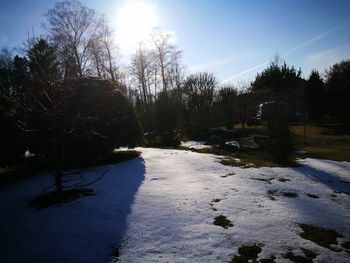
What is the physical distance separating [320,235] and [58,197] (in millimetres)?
7025

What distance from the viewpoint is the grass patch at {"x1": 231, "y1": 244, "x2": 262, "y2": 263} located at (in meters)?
4.95

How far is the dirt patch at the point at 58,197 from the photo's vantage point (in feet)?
25.0

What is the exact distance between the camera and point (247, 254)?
5.13 metres

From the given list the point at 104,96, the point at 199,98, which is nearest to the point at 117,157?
the point at 104,96

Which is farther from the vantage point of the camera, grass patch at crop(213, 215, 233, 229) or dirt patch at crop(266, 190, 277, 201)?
dirt patch at crop(266, 190, 277, 201)

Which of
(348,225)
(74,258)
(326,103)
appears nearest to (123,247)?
(74,258)

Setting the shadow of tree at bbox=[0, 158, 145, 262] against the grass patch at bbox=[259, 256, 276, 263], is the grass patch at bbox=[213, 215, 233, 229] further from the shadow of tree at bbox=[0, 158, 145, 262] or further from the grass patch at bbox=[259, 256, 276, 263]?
the shadow of tree at bbox=[0, 158, 145, 262]

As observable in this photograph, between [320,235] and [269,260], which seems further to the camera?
[320,235]

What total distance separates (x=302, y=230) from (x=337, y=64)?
142 ft

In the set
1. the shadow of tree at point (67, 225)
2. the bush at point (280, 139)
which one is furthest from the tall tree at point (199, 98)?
the shadow of tree at point (67, 225)

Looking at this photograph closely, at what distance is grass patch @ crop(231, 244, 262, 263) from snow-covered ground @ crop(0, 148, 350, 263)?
11 centimetres

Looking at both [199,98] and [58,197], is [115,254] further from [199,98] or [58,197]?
[199,98]

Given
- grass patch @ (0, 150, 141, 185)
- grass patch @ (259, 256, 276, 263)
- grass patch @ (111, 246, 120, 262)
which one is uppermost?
grass patch @ (0, 150, 141, 185)

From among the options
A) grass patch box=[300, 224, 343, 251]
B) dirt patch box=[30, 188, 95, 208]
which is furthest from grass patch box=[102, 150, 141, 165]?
grass patch box=[300, 224, 343, 251]
